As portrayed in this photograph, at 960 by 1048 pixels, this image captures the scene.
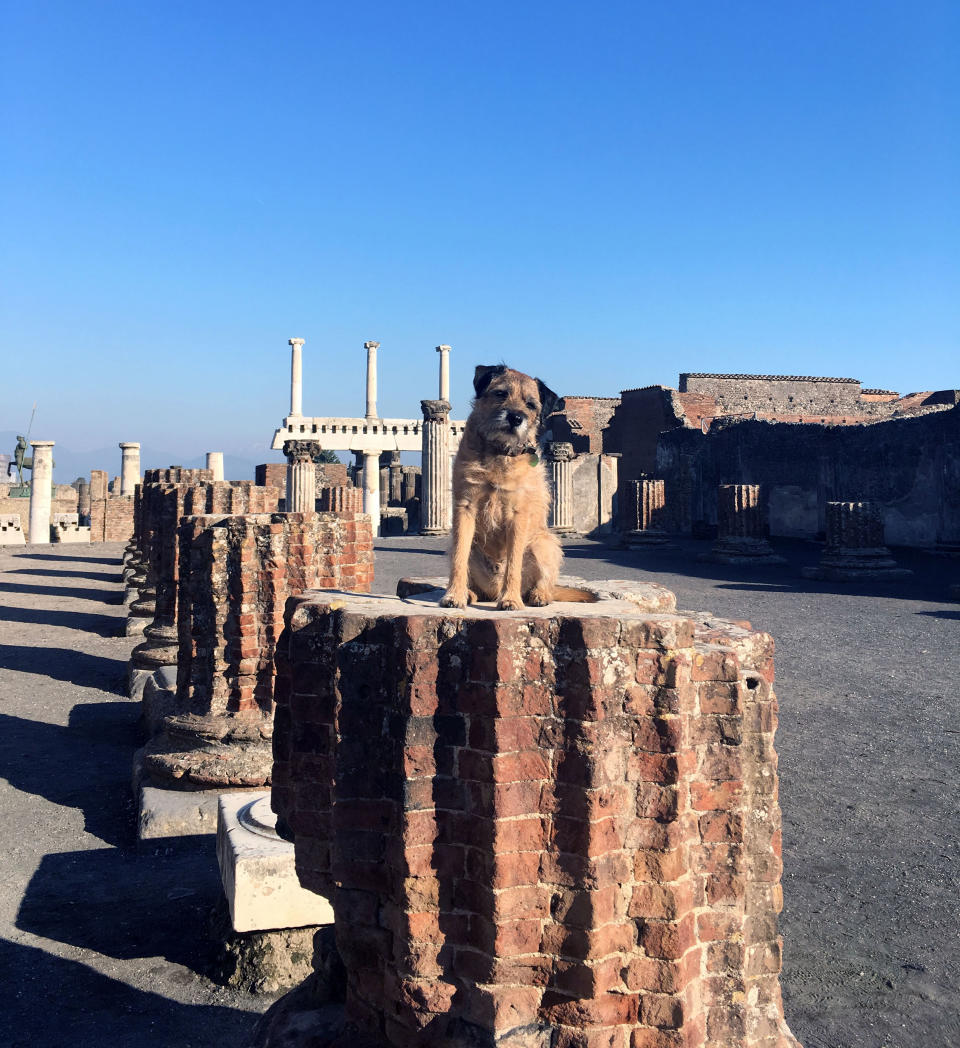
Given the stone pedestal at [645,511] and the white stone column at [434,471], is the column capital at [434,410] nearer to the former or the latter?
the white stone column at [434,471]

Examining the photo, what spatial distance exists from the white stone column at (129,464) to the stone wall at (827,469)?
1814cm

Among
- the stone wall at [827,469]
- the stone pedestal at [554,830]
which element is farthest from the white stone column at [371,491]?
the stone pedestal at [554,830]

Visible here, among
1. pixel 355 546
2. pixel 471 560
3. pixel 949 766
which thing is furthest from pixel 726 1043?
pixel 949 766

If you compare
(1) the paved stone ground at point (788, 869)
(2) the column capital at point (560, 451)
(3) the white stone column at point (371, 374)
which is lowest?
(1) the paved stone ground at point (788, 869)

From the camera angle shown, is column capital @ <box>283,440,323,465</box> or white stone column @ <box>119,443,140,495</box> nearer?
column capital @ <box>283,440,323,465</box>

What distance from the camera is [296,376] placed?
39.2m

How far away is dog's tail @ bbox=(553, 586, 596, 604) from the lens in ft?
9.95

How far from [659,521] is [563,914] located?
20.9m

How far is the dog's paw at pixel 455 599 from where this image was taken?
109 inches

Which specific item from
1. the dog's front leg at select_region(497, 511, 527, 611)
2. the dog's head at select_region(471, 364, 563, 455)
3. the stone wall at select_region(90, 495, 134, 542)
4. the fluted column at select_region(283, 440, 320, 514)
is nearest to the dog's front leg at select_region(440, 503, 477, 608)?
the dog's front leg at select_region(497, 511, 527, 611)

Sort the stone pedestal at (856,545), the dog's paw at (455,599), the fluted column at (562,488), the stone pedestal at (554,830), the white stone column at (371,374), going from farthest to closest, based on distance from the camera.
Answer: the white stone column at (371,374)
the fluted column at (562,488)
the stone pedestal at (856,545)
the dog's paw at (455,599)
the stone pedestal at (554,830)

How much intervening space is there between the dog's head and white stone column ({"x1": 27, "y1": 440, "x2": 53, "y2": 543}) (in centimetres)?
2902

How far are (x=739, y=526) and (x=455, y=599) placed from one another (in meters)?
17.0

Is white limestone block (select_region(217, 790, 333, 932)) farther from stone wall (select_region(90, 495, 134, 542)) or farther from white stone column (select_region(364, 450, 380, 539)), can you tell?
stone wall (select_region(90, 495, 134, 542))
